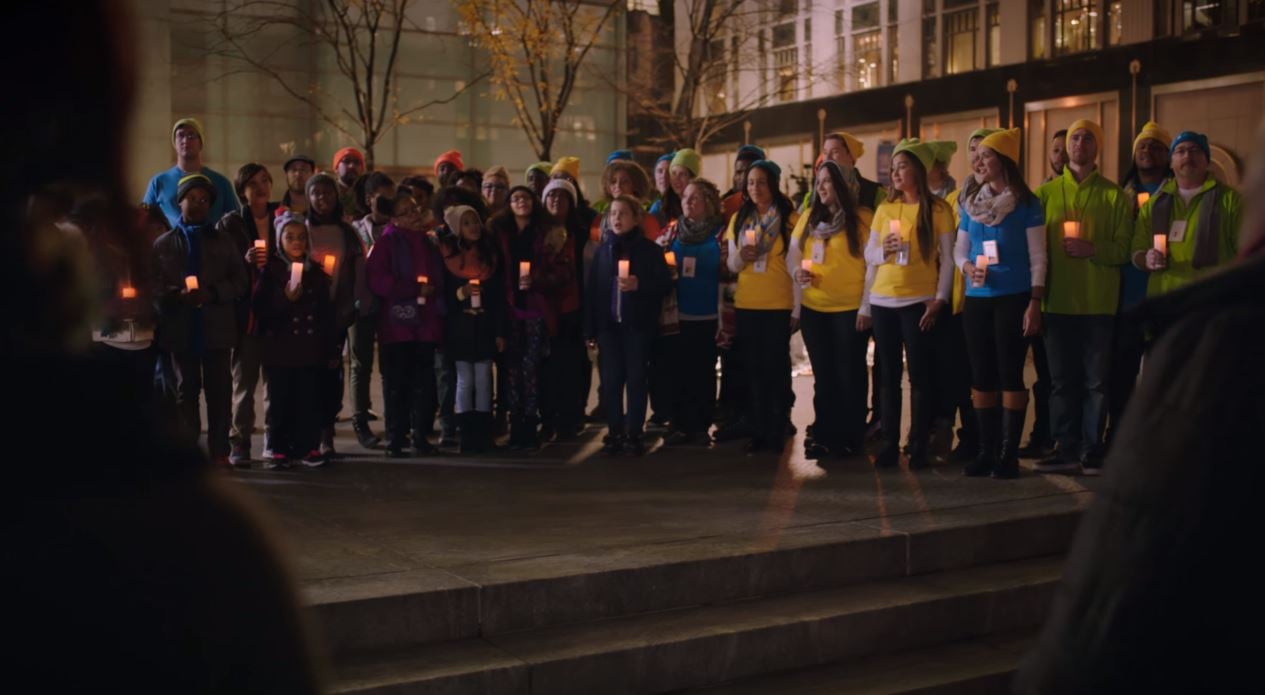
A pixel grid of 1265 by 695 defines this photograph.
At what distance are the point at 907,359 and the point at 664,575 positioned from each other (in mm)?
3568

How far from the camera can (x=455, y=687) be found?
18.1 feet

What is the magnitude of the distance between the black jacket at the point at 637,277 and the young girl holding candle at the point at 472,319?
0.75 m

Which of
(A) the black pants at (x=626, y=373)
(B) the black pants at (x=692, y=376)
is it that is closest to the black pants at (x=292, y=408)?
(A) the black pants at (x=626, y=373)

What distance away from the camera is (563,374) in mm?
10945

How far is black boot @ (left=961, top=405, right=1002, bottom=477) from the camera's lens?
30.0 ft

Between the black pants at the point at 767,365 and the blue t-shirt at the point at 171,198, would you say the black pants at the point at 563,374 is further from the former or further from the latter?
the blue t-shirt at the point at 171,198

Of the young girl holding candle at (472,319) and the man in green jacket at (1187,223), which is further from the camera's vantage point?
the young girl holding candle at (472,319)

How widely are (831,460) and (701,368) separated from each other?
5.00 feet

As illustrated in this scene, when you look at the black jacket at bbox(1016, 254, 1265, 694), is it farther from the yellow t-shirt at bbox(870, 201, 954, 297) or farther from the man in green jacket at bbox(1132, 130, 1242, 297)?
the man in green jacket at bbox(1132, 130, 1242, 297)

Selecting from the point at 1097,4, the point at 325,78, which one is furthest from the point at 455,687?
the point at 1097,4

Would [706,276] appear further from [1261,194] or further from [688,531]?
[1261,194]

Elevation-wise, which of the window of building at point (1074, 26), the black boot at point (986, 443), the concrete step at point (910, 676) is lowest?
the concrete step at point (910, 676)

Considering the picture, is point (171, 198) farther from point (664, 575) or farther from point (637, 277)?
point (664, 575)

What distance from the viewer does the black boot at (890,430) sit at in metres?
9.64
